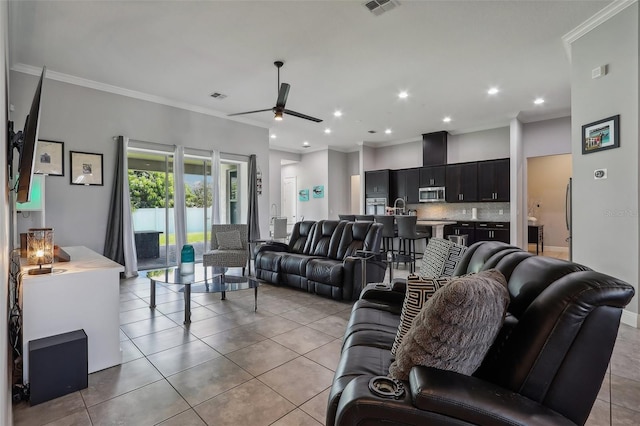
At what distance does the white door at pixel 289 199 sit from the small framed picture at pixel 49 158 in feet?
22.3

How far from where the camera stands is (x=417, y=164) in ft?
29.5

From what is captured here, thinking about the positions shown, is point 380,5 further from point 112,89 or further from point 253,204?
point 253,204

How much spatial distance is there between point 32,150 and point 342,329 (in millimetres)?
2832

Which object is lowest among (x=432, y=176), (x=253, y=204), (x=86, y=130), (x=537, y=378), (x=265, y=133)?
(x=537, y=378)

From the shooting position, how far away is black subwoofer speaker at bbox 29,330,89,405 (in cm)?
191

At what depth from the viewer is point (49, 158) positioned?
14.9 ft

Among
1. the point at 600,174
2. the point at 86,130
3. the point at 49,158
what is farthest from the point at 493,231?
the point at 49,158

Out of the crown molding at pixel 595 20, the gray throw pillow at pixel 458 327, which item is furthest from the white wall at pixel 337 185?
the gray throw pillow at pixel 458 327

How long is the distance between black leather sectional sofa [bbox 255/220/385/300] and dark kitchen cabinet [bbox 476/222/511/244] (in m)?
4.09

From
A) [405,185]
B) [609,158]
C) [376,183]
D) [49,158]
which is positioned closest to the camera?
[609,158]

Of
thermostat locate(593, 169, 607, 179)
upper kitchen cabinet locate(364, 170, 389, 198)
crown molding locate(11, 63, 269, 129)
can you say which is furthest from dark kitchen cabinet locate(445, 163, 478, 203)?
crown molding locate(11, 63, 269, 129)

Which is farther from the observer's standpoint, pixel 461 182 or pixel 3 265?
pixel 461 182

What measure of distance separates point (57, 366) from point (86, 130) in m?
4.16

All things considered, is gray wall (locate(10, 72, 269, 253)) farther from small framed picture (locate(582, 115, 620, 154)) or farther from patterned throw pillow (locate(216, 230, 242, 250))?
small framed picture (locate(582, 115, 620, 154))
